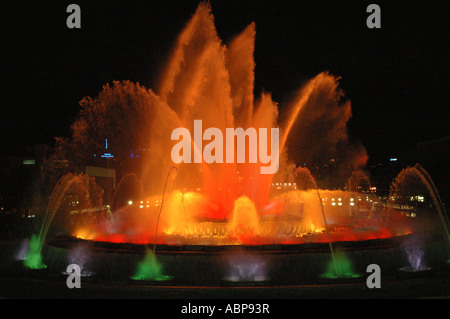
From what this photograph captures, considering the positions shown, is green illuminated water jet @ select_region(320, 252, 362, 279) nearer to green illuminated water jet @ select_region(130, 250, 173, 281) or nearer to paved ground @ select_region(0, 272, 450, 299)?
paved ground @ select_region(0, 272, 450, 299)

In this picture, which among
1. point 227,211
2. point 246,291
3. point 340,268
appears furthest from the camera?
point 227,211

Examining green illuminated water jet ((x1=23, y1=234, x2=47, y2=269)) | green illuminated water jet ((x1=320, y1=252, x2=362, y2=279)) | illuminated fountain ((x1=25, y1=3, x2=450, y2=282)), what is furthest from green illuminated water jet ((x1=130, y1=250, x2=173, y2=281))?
green illuminated water jet ((x1=320, y1=252, x2=362, y2=279))

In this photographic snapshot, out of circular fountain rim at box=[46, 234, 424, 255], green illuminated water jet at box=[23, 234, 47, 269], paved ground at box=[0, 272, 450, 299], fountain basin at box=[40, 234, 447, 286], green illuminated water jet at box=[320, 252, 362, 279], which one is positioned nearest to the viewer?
paved ground at box=[0, 272, 450, 299]

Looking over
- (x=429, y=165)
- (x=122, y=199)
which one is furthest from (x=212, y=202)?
(x=429, y=165)

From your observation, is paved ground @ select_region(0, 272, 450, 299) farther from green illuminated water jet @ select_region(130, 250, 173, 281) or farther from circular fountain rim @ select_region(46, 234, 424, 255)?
circular fountain rim @ select_region(46, 234, 424, 255)

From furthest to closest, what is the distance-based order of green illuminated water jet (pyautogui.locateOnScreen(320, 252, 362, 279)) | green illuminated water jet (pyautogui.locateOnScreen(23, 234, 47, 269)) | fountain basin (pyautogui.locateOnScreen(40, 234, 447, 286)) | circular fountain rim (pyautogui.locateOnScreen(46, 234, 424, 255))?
green illuminated water jet (pyautogui.locateOnScreen(23, 234, 47, 269)), circular fountain rim (pyautogui.locateOnScreen(46, 234, 424, 255)), green illuminated water jet (pyautogui.locateOnScreen(320, 252, 362, 279)), fountain basin (pyautogui.locateOnScreen(40, 234, 447, 286))

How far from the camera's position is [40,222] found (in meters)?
23.6

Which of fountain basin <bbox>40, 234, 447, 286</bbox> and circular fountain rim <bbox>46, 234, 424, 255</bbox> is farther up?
circular fountain rim <bbox>46, 234, 424, 255</bbox>

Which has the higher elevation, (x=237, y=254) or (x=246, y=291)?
(x=237, y=254)

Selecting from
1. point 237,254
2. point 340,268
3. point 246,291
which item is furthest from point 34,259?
point 340,268

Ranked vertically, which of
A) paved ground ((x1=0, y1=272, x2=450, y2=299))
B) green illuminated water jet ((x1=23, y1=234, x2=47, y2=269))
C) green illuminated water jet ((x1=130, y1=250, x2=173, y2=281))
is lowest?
paved ground ((x1=0, y1=272, x2=450, y2=299))

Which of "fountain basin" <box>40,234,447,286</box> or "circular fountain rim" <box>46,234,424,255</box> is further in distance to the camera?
"circular fountain rim" <box>46,234,424,255</box>

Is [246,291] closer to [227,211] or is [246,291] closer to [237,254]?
[237,254]
